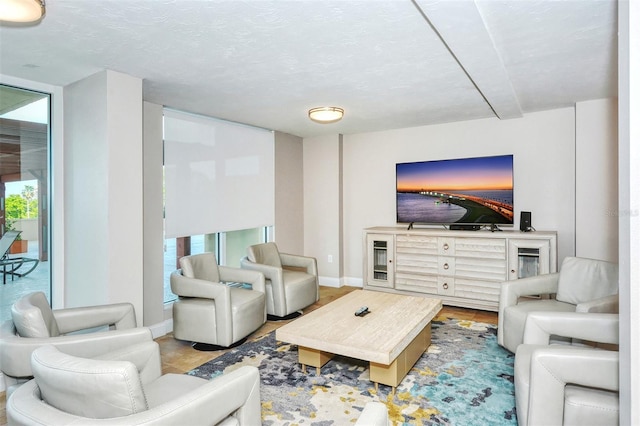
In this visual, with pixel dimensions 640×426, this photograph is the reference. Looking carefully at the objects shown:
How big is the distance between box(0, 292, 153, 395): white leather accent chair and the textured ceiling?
65.0 inches

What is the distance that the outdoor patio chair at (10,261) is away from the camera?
3010mm

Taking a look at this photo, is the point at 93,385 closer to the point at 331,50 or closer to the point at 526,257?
the point at 331,50

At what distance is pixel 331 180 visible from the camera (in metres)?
5.81

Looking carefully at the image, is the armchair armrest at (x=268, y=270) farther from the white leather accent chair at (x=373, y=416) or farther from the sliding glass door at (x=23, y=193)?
the white leather accent chair at (x=373, y=416)

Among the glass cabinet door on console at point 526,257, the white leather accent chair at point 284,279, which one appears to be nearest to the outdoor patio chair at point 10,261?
the white leather accent chair at point 284,279

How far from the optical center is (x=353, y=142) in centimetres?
577

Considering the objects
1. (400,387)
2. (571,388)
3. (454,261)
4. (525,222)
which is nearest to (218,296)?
(400,387)

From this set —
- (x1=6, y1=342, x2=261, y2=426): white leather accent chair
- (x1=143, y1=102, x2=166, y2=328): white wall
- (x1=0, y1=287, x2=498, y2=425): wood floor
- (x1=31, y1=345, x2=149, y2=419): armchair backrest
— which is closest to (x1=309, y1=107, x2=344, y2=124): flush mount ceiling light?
(x1=143, y1=102, x2=166, y2=328): white wall

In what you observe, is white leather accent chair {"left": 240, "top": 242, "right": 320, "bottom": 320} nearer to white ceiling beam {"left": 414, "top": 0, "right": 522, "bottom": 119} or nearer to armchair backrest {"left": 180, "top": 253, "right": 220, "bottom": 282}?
armchair backrest {"left": 180, "top": 253, "right": 220, "bottom": 282}

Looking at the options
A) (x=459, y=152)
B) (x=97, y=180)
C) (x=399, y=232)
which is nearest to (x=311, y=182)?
(x=399, y=232)

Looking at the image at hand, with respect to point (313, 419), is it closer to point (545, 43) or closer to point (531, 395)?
point (531, 395)

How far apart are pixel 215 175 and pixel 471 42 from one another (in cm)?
321

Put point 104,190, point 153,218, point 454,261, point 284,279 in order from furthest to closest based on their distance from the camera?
point 454,261, point 284,279, point 153,218, point 104,190

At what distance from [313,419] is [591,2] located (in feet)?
9.41
